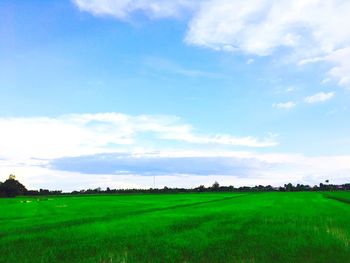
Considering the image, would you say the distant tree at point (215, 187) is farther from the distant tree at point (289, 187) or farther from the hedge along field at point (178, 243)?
the hedge along field at point (178, 243)

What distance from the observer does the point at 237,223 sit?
72.7 feet

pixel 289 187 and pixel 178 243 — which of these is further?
pixel 289 187

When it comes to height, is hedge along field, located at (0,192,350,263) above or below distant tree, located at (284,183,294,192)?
below

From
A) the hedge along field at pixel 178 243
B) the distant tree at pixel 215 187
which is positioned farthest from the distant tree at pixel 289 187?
the hedge along field at pixel 178 243

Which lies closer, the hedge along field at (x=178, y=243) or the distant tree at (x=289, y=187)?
the hedge along field at (x=178, y=243)

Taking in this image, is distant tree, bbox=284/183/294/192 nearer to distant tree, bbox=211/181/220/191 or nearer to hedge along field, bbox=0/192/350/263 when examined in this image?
distant tree, bbox=211/181/220/191

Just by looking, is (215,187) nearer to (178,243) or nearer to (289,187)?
(289,187)

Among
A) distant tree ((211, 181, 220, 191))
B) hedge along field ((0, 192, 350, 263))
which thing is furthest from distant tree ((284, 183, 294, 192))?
hedge along field ((0, 192, 350, 263))

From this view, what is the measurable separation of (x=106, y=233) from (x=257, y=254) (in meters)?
6.82

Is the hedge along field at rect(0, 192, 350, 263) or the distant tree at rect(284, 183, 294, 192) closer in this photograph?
the hedge along field at rect(0, 192, 350, 263)

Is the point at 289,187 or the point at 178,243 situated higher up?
the point at 289,187

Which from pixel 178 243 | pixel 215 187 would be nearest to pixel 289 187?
pixel 215 187

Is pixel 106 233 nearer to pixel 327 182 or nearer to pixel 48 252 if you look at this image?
pixel 48 252

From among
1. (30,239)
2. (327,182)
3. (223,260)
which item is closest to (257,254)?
(223,260)
